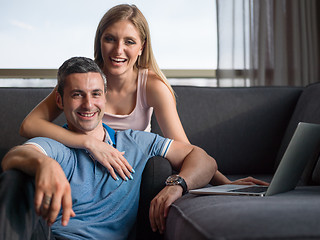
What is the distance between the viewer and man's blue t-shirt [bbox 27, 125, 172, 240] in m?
1.25

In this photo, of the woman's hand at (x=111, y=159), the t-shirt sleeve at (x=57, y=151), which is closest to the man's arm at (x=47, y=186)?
the t-shirt sleeve at (x=57, y=151)

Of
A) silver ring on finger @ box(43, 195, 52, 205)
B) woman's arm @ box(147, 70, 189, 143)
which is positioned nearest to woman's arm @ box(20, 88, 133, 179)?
silver ring on finger @ box(43, 195, 52, 205)

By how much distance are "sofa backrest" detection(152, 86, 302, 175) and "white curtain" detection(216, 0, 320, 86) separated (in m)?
0.87

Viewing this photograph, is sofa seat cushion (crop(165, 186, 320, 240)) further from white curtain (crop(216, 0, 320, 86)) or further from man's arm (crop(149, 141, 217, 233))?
white curtain (crop(216, 0, 320, 86))

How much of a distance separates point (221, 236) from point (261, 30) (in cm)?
257

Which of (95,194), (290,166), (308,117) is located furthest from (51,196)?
(308,117)

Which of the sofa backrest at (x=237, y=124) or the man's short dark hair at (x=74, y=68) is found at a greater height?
the man's short dark hair at (x=74, y=68)

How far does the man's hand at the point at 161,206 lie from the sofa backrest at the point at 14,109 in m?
0.97

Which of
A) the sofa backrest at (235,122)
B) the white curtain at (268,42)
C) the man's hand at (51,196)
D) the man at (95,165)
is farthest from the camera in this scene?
the white curtain at (268,42)

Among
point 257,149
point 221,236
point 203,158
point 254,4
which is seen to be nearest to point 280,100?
point 257,149

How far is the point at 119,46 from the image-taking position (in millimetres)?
1889

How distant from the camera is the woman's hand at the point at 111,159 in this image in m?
1.36

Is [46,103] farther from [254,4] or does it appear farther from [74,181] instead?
[254,4]

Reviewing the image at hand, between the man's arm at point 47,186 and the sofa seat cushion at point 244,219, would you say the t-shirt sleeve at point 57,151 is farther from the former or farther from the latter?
the sofa seat cushion at point 244,219
